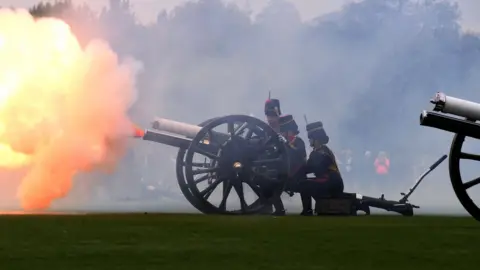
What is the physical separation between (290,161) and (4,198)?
12.4 m

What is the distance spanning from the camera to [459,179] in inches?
530

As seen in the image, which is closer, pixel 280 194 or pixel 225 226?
pixel 225 226

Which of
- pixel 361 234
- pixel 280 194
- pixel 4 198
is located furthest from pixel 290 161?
pixel 4 198

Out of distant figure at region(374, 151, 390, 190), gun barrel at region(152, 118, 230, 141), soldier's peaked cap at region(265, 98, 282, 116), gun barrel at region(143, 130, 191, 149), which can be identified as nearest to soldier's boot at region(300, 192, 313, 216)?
soldier's peaked cap at region(265, 98, 282, 116)

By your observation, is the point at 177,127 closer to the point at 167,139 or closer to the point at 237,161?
the point at 167,139

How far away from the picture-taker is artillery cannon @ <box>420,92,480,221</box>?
523 inches

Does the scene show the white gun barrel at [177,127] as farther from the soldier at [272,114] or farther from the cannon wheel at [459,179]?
the cannon wheel at [459,179]

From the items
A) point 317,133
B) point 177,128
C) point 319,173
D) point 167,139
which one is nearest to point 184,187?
point 167,139

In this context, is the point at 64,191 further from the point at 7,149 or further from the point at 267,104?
the point at 267,104

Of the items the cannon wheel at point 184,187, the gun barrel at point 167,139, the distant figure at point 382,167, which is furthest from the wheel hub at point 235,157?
the distant figure at point 382,167

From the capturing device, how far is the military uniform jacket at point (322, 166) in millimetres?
17203

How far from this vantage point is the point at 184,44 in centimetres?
2553

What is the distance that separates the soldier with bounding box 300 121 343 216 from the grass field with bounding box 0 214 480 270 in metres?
3.30

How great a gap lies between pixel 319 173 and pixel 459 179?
4095mm
